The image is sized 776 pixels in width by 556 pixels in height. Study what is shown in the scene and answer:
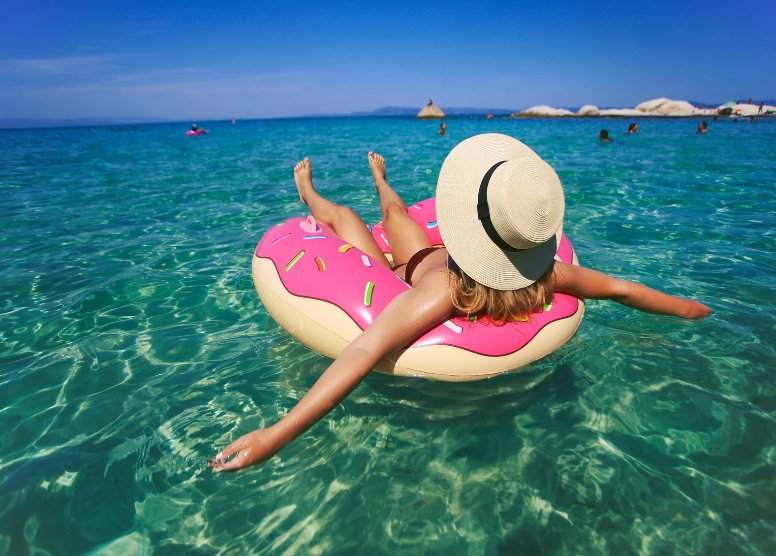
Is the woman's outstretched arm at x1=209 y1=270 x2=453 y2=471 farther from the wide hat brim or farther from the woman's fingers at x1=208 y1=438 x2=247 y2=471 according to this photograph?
the wide hat brim

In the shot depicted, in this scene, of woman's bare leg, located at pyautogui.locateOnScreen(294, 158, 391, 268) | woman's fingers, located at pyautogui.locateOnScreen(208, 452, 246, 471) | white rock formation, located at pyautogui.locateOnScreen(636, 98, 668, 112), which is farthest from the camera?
white rock formation, located at pyautogui.locateOnScreen(636, 98, 668, 112)

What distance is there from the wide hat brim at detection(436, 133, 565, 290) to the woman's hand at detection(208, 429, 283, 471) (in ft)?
3.52

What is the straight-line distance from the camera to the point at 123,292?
3754 mm

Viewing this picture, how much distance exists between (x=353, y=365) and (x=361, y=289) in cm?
68

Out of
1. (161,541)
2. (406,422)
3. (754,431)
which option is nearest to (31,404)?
(161,541)

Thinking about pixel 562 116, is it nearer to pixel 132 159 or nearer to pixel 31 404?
pixel 132 159

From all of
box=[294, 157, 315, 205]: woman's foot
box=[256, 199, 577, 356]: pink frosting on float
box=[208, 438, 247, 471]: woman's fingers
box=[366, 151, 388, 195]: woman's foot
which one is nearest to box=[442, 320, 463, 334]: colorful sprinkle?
box=[256, 199, 577, 356]: pink frosting on float

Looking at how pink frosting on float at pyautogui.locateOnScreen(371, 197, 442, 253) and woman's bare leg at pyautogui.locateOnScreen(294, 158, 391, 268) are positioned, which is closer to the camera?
woman's bare leg at pyautogui.locateOnScreen(294, 158, 391, 268)

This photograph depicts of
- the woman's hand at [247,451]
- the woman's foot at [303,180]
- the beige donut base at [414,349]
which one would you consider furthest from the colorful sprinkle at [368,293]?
the woman's foot at [303,180]

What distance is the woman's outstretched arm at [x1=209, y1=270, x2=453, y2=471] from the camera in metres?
1.58

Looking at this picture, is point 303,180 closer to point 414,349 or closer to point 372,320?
point 372,320

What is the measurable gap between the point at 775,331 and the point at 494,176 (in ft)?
8.97

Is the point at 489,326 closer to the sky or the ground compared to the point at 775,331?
closer to the sky

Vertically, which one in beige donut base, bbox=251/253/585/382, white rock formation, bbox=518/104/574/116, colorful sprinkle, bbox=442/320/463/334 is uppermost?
colorful sprinkle, bbox=442/320/463/334
